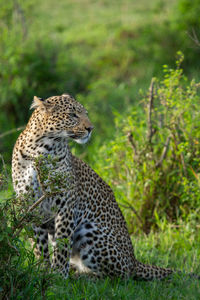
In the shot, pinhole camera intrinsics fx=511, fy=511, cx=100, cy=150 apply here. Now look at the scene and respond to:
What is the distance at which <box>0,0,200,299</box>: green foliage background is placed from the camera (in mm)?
4891

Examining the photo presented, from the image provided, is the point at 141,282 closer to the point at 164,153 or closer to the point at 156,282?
the point at 156,282

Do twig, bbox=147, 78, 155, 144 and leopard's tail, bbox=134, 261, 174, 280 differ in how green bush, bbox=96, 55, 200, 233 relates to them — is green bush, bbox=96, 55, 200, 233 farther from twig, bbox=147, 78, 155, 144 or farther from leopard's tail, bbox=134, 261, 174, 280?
leopard's tail, bbox=134, 261, 174, 280

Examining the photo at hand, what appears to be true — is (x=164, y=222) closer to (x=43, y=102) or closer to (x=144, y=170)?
(x=144, y=170)

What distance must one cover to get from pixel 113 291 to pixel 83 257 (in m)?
0.77

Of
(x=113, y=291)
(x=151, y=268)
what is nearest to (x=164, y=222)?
(x=151, y=268)

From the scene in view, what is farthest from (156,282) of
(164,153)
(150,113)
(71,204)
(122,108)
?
(122,108)

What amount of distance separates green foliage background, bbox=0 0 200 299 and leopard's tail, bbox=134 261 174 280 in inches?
8.3

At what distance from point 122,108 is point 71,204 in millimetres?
7138

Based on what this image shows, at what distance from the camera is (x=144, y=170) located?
23.5 feet

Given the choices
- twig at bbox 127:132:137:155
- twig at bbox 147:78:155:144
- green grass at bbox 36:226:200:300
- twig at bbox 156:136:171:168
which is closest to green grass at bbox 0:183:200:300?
green grass at bbox 36:226:200:300

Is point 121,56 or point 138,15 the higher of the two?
point 138,15

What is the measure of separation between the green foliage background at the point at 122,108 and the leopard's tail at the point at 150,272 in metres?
0.21

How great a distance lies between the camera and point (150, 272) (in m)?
5.59

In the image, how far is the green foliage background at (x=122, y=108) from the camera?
489 cm
